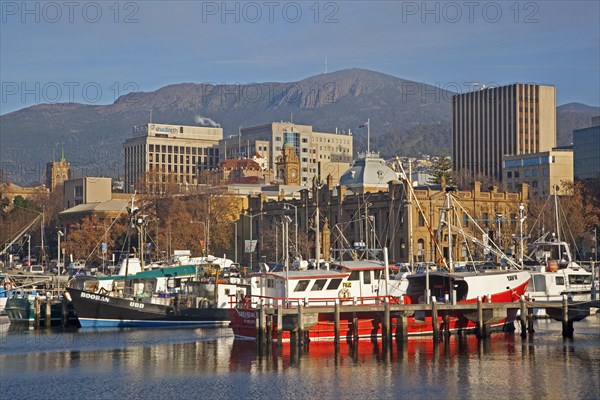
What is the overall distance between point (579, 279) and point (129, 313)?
125 feet

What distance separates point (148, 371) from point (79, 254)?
12102cm

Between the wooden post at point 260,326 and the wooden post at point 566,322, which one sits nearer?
the wooden post at point 260,326

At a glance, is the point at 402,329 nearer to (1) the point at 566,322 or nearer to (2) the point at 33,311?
(1) the point at 566,322

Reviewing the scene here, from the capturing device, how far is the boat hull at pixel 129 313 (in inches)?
3944

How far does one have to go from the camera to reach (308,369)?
229 ft

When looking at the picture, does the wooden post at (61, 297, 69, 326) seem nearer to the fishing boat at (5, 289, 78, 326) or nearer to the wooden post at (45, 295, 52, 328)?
the fishing boat at (5, 289, 78, 326)

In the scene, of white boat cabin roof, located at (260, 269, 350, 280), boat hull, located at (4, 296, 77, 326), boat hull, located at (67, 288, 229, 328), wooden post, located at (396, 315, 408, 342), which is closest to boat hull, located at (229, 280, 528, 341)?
wooden post, located at (396, 315, 408, 342)

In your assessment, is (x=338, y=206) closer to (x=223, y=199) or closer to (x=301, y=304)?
(x=223, y=199)

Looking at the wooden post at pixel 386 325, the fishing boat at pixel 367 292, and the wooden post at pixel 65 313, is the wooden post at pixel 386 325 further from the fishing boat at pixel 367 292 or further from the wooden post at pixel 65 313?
the wooden post at pixel 65 313

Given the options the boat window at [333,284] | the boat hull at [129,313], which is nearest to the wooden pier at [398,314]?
the boat window at [333,284]

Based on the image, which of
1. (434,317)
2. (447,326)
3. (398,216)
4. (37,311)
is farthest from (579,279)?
(398,216)

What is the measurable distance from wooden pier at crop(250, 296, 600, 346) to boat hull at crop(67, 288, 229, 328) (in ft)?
60.1

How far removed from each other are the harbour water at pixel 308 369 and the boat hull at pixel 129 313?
435 inches

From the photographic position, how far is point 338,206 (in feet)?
580
